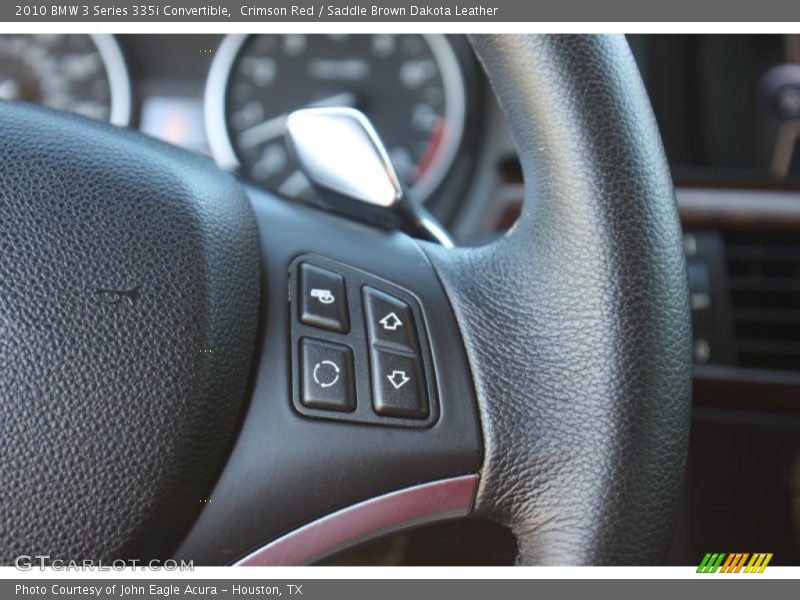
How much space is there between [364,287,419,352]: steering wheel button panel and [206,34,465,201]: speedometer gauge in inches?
31.6

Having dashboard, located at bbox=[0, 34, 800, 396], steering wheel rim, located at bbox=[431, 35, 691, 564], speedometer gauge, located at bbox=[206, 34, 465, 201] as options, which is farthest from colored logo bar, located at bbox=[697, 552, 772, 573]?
speedometer gauge, located at bbox=[206, 34, 465, 201]

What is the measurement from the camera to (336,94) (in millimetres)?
1297

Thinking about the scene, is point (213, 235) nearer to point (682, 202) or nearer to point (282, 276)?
point (282, 276)

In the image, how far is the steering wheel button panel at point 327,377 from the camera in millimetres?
481

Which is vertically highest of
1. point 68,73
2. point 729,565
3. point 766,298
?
point 68,73

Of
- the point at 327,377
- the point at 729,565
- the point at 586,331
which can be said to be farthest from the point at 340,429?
the point at 729,565

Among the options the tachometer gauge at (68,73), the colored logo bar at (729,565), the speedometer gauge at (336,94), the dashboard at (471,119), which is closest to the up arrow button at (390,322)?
the colored logo bar at (729,565)

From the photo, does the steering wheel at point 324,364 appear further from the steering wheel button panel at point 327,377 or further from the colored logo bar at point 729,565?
the colored logo bar at point 729,565

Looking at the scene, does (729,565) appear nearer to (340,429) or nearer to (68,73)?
(340,429)

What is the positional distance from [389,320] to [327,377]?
0.05m

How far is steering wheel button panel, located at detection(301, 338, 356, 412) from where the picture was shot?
1.58 feet

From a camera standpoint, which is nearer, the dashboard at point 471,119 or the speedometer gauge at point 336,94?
the dashboard at point 471,119

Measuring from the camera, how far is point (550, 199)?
0.53m

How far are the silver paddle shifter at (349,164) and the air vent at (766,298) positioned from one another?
72cm
